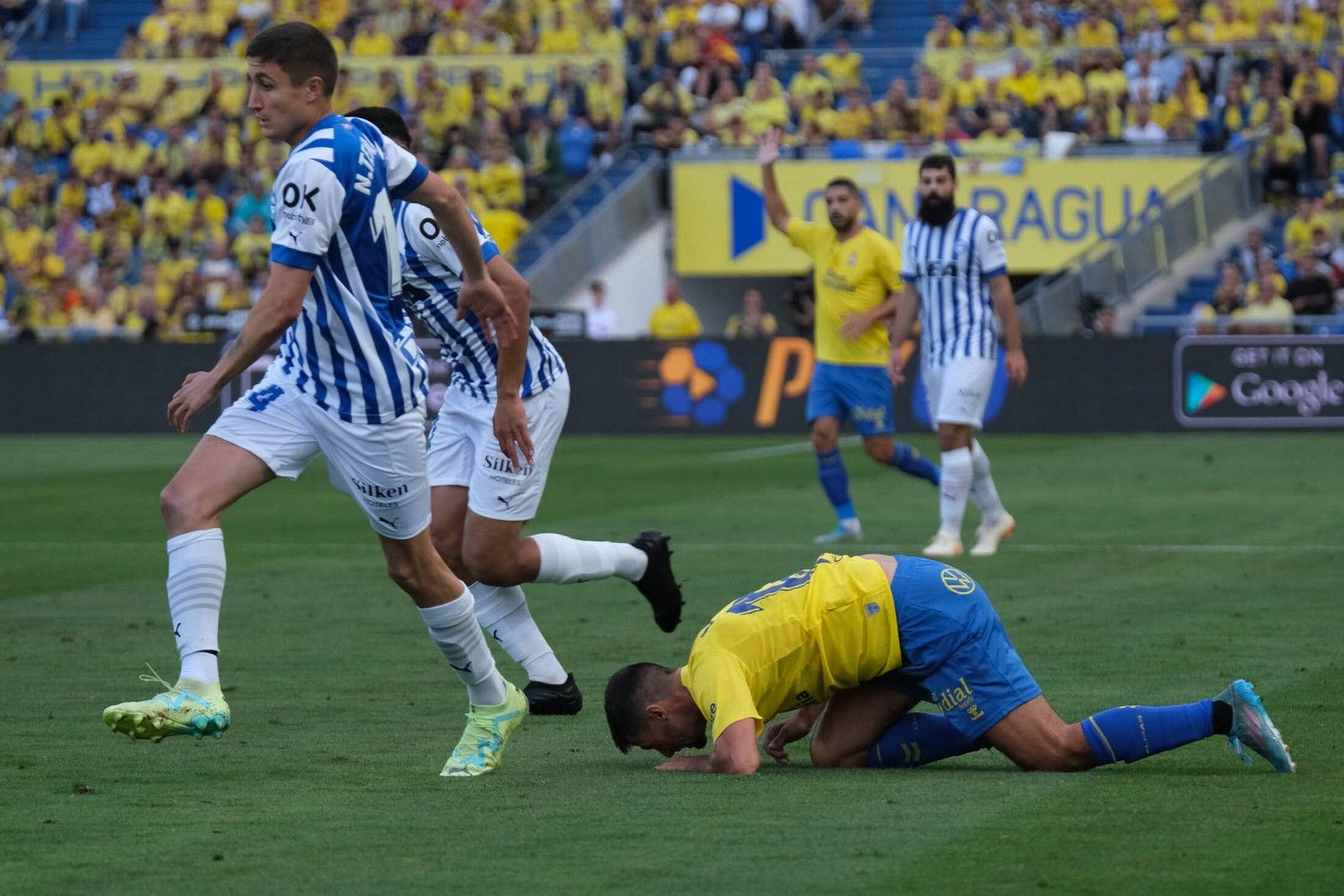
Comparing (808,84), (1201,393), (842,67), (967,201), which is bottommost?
(1201,393)

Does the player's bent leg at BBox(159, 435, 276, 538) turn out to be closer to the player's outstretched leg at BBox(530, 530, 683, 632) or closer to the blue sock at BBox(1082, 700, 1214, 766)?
the player's outstretched leg at BBox(530, 530, 683, 632)

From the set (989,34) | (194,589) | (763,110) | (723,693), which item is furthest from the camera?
(989,34)

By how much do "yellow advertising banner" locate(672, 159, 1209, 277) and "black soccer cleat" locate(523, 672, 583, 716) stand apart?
21720mm

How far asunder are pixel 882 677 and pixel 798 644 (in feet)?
1.19

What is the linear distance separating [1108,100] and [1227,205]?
214 centimetres

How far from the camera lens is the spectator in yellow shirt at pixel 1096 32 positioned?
1174 inches

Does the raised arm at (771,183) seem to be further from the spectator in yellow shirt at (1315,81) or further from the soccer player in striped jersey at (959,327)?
the spectator in yellow shirt at (1315,81)

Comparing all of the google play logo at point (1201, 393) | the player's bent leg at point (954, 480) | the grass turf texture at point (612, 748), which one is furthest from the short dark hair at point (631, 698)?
the google play logo at point (1201, 393)

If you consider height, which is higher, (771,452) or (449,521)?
(449,521)

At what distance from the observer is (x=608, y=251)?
3027 cm

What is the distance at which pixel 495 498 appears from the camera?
7.53m

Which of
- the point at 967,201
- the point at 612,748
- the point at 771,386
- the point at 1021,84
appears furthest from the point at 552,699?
the point at 1021,84

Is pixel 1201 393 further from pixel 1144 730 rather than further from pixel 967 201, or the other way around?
pixel 1144 730

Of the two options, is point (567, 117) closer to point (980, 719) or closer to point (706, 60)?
point (706, 60)
